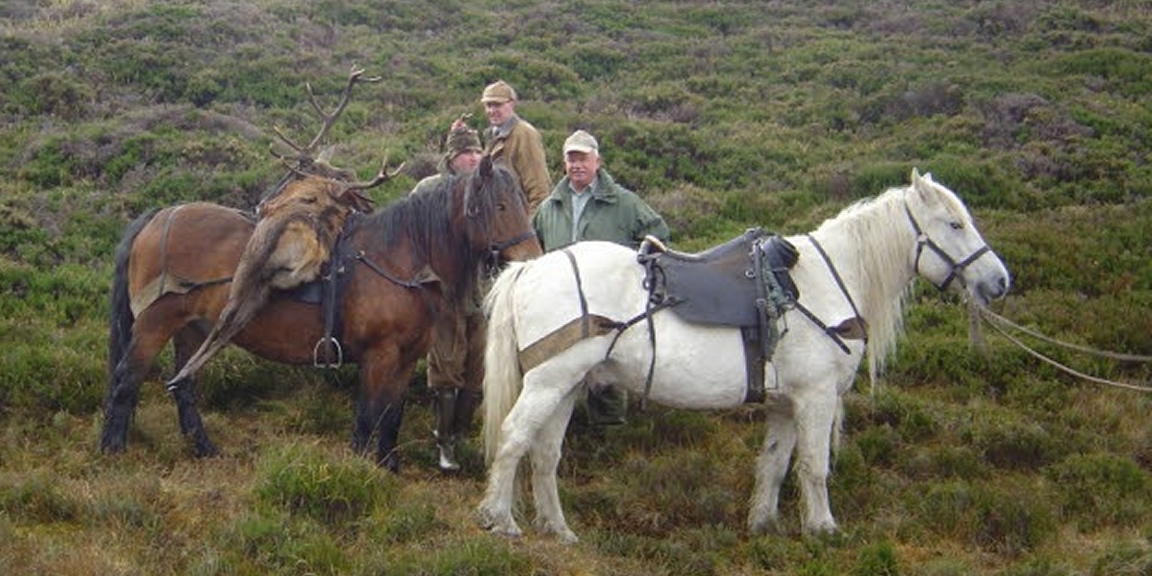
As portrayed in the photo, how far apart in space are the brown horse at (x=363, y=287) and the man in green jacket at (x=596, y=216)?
0.71 m

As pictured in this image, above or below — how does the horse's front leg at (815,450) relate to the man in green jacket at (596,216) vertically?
below

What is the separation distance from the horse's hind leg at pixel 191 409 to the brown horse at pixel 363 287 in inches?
14.1

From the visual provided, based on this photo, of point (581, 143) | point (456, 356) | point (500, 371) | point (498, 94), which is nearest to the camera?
point (500, 371)

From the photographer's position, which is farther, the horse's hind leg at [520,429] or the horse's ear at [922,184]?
the horse's ear at [922,184]

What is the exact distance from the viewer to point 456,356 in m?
6.88

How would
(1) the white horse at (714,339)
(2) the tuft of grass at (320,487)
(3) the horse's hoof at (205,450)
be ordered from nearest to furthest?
1. (2) the tuft of grass at (320,487)
2. (1) the white horse at (714,339)
3. (3) the horse's hoof at (205,450)

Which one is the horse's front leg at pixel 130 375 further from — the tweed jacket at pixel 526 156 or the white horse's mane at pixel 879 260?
the white horse's mane at pixel 879 260

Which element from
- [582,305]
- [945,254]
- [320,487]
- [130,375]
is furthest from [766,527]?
[130,375]

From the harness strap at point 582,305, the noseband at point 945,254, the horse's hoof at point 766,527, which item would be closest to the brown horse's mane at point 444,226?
the harness strap at point 582,305

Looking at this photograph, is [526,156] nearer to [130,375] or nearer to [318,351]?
[318,351]

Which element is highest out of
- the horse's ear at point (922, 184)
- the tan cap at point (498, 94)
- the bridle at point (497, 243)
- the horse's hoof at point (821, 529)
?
the tan cap at point (498, 94)

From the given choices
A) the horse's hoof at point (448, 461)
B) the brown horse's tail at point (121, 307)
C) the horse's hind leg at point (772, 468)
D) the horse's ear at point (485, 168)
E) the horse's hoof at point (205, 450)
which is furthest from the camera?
the horse's hoof at point (448, 461)

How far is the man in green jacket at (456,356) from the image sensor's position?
6.75m

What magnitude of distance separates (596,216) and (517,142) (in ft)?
3.56
